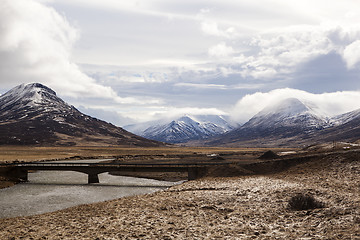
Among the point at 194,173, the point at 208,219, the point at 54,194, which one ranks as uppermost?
the point at 194,173

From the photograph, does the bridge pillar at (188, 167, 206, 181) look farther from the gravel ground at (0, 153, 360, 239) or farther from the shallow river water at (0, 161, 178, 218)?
the gravel ground at (0, 153, 360, 239)

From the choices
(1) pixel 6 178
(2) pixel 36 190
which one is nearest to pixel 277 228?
(2) pixel 36 190

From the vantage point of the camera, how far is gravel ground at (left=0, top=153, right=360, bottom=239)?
23.5 meters

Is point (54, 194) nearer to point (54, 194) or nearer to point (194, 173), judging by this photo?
point (54, 194)

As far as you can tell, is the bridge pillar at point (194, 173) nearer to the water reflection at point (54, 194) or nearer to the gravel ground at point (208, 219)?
the water reflection at point (54, 194)

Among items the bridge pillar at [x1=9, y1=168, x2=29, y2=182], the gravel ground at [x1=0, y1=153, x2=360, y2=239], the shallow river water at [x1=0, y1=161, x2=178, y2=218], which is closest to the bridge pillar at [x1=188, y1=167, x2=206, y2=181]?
the shallow river water at [x1=0, y1=161, x2=178, y2=218]

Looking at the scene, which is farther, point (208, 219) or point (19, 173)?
point (19, 173)

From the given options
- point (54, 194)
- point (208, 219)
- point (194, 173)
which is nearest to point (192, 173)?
point (194, 173)

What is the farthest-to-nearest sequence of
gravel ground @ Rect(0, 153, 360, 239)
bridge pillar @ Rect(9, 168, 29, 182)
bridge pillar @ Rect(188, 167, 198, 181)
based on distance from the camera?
bridge pillar @ Rect(9, 168, 29, 182) < bridge pillar @ Rect(188, 167, 198, 181) < gravel ground @ Rect(0, 153, 360, 239)

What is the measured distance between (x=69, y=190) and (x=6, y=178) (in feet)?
69.7

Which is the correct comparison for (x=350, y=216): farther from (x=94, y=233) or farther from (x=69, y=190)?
(x=69, y=190)

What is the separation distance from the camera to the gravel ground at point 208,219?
76.9 ft

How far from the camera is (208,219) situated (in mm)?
29656

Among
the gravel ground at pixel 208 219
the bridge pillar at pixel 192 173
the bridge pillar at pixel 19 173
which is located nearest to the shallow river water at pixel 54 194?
the bridge pillar at pixel 19 173
